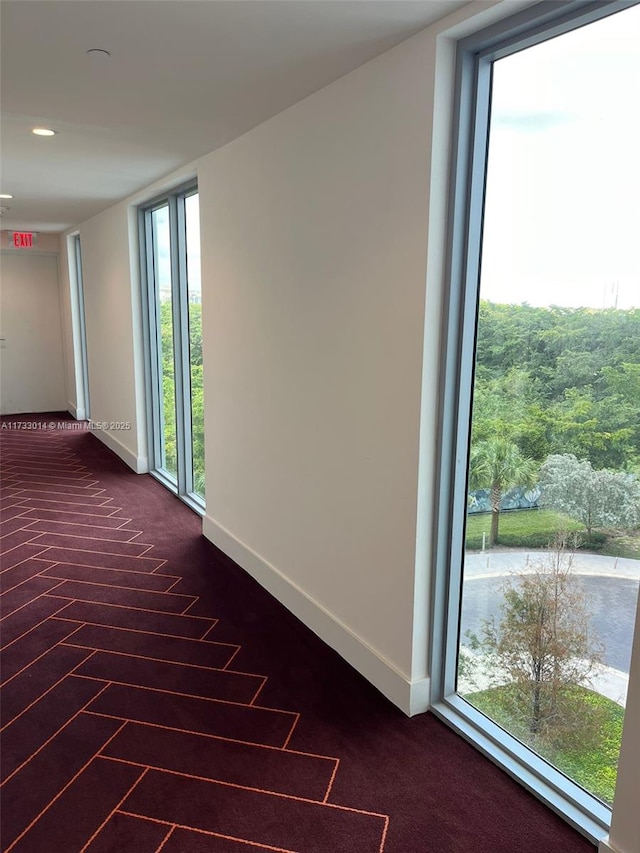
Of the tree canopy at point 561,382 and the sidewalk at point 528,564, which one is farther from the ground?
the tree canopy at point 561,382

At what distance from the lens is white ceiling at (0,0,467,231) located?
1995 mm

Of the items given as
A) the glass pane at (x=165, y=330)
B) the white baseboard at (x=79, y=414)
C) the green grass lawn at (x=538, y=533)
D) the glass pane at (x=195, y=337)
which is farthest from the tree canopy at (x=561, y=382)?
the white baseboard at (x=79, y=414)

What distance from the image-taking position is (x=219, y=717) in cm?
254

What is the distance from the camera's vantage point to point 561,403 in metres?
2.02

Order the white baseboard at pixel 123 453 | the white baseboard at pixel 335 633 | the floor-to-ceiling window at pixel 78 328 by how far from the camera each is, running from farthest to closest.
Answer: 1. the floor-to-ceiling window at pixel 78 328
2. the white baseboard at pixel 123 453
3. the white baseboard at pixel 335 633

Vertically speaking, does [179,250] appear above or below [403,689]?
above

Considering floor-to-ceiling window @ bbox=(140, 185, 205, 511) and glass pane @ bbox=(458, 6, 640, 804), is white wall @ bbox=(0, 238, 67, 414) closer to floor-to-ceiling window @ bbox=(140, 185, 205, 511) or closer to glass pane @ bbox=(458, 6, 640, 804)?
floor-to-ceiling window @ bbox=(140, 185, 205, 511)

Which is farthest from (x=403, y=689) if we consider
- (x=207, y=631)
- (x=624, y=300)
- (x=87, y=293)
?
(x=87, y=293)

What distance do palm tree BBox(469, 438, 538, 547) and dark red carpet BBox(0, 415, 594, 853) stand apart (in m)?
0.88

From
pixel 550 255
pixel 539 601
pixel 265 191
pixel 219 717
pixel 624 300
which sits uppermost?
pixel 265 191

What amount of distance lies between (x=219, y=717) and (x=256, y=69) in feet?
8.28

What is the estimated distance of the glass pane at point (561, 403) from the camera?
1.82 meters

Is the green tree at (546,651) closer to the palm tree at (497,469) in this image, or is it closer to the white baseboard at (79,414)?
the palm tree at (497,469)

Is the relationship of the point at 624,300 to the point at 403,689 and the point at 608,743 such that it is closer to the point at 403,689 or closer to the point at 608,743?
the point at 608,743
